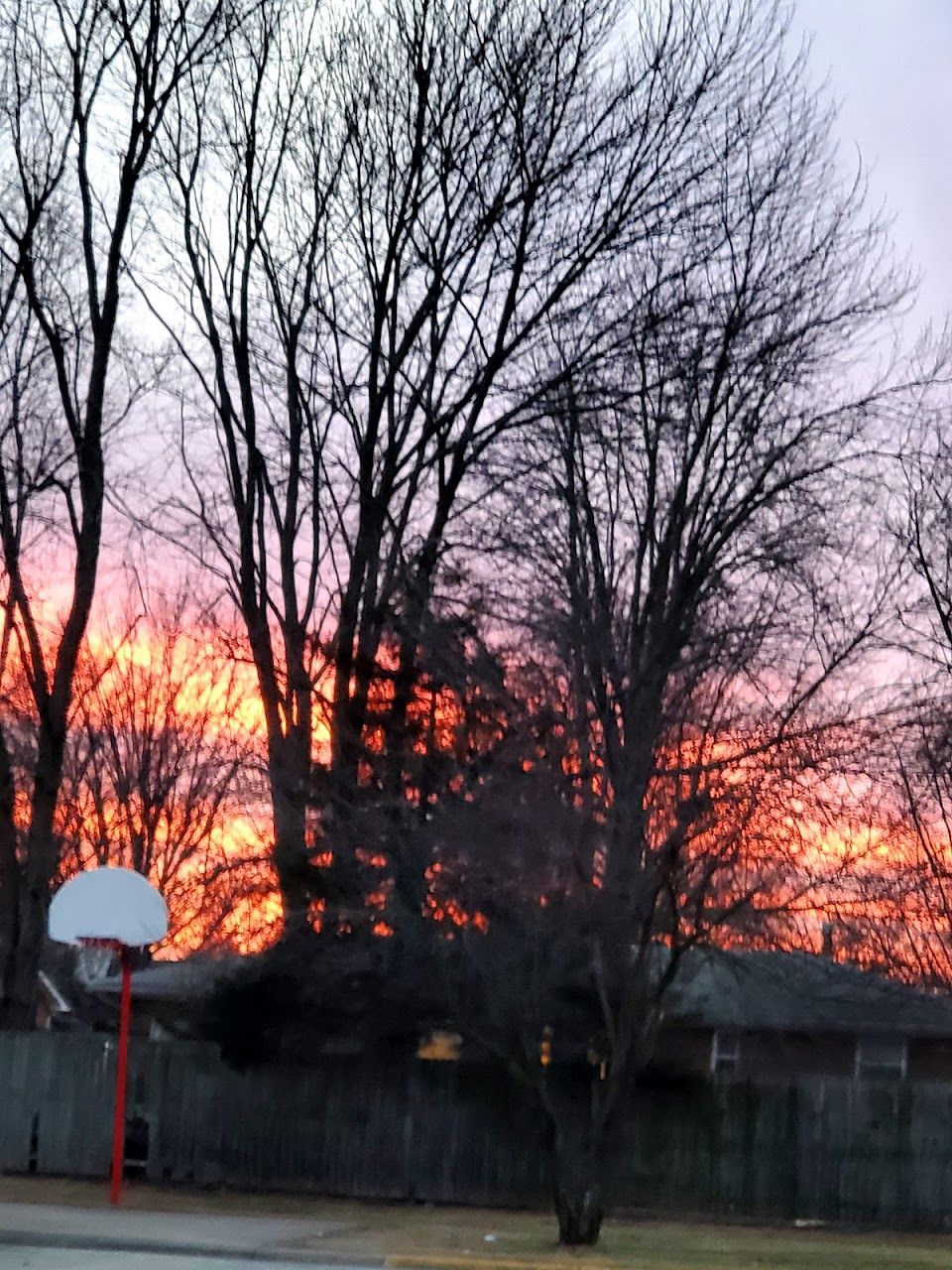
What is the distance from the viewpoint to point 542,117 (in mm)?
21969

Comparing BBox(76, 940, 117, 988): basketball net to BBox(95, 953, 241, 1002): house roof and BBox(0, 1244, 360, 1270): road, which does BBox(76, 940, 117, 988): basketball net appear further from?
BBox(0, 1244, 360, 1270): road

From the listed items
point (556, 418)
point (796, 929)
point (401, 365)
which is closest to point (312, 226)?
point (401, 365)

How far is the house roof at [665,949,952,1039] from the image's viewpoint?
2431cm

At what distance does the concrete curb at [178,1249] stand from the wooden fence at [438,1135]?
5325 millimetres

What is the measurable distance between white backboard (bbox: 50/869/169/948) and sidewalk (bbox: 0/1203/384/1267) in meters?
2.91

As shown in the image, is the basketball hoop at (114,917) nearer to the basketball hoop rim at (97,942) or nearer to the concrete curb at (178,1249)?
the basketball hoop rim at (97,942)

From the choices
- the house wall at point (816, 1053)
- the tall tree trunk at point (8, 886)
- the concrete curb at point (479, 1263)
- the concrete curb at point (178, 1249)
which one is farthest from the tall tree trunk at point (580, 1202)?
the house wall at point (816, 1053)

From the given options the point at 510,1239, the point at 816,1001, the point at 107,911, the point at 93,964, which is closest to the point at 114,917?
the point at 107,911

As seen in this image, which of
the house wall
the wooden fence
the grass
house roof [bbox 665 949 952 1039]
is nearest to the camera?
the grass

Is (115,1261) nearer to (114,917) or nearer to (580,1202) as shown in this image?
(580,1202)

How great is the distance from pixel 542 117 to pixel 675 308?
3.09 metres

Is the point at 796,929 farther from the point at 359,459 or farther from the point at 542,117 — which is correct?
the point at 542,117

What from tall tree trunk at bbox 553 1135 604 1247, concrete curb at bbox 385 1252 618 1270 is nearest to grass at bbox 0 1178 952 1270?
concrete curb at bbox 385 1252 618 1270

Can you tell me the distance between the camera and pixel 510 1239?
16.6 m
